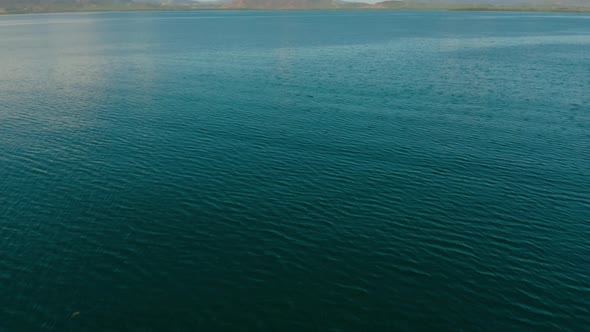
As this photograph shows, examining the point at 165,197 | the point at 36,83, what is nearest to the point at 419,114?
the point at 165,197

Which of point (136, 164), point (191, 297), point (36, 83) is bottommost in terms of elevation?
point (191, 297)

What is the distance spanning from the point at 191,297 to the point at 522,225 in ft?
141

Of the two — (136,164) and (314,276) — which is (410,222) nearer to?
(314,276)

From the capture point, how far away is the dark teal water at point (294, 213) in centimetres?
3728

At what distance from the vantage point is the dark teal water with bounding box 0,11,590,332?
37281 millimetres

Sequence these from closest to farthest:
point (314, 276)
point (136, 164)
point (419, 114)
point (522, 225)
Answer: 1. point (314, 276)
2. point (522, 225)
3. point (136, 164)
4. point (419, 114)

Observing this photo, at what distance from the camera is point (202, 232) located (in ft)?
162

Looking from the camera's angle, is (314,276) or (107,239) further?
(107,239)

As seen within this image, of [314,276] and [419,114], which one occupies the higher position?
[419,114]

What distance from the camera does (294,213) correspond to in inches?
2124

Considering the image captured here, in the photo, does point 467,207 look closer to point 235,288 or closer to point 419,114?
point 235,288

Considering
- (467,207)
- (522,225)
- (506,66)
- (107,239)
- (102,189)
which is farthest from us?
(506,66)

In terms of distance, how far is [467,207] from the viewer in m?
55.2

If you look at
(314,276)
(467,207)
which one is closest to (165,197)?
(314,276)
